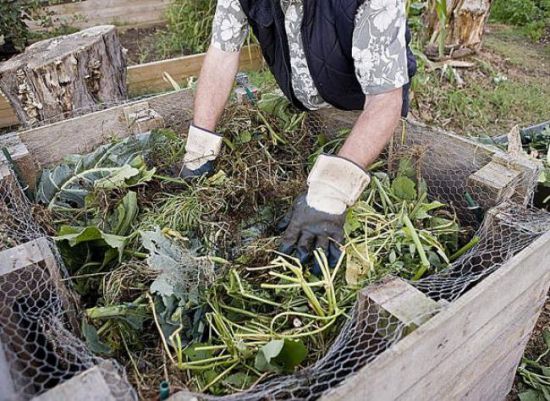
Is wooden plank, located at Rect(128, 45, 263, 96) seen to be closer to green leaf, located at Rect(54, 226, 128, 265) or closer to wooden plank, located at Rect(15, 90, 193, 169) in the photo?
wooden plank, located at Rect(15, 90, 193, 169)

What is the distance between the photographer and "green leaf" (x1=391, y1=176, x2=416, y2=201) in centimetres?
155

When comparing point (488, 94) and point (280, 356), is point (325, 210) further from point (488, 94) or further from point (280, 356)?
point (488, 94)

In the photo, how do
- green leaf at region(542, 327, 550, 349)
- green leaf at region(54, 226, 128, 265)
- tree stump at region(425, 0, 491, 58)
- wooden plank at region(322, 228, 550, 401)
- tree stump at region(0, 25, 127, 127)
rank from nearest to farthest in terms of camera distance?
wooden plank at region(322, 228, 550, 401) → green leaf at region(54, 226, 128, 265) → green leaf at region(542, 327, 550, 349) → tree stump at region(0, 25, 127, 127) → tree stump at region(425, 0, 491, 58)

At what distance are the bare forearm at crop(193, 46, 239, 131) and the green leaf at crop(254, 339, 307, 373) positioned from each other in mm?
974

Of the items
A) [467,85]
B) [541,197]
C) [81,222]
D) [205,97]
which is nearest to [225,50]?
[205,97]

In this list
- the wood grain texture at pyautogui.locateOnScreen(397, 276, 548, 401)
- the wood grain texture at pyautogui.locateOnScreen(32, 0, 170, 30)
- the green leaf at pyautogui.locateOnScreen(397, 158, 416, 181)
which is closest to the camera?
the wood grain texture at pyautogui.locateOnScreen(397, 276, 548, 401)

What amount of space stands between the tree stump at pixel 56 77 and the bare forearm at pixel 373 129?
3.99 feet

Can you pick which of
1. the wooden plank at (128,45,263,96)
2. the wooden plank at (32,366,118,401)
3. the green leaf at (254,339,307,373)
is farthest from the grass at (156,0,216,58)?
the wooden plank at (32,366,118,401)

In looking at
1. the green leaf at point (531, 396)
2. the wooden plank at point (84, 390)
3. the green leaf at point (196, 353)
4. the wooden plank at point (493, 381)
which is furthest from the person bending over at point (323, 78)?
the green leaf at point (531, 396)

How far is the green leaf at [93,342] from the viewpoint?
1.12 metres

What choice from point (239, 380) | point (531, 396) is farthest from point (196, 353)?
point (531, 396)

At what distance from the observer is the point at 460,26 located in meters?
4.77

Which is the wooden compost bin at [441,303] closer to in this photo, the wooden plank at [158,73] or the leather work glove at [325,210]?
the leather work glove at [325,210]

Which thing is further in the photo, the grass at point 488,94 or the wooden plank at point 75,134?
the grass at point 488,94
